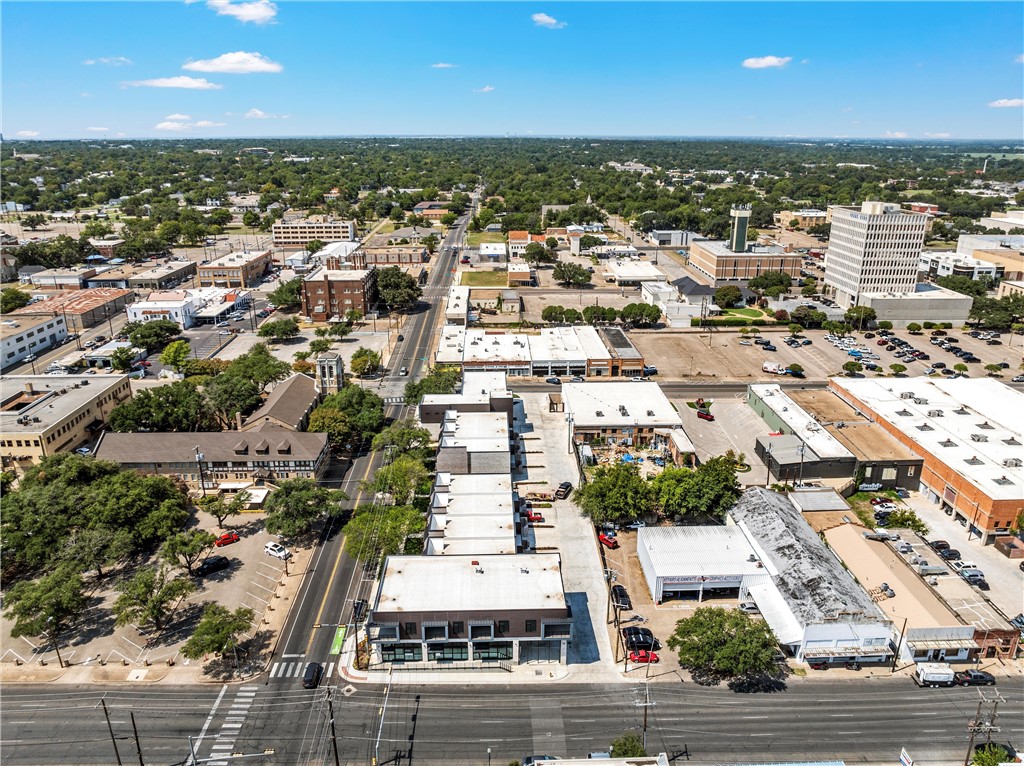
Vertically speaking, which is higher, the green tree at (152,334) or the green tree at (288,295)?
the green tree at (288,295)

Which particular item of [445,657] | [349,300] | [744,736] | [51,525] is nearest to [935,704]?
[744,736]

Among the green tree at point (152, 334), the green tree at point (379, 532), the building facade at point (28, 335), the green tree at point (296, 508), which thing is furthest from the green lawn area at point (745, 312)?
the building facade at point (28, 335)

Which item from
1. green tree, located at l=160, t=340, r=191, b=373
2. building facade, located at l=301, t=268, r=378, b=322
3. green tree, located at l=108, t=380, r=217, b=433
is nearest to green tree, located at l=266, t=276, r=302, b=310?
building facade, located at l=301, t=268, r=378, b=322

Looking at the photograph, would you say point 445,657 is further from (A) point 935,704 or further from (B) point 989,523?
(B) point 989,523

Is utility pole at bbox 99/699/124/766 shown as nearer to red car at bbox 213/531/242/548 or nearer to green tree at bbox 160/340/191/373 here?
red car at bbox 213/531/242/548

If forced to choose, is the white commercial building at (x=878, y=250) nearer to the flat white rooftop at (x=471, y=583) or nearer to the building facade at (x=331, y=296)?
the building facade at (x=331, y=296)

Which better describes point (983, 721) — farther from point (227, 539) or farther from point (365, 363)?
point (365, 363)
